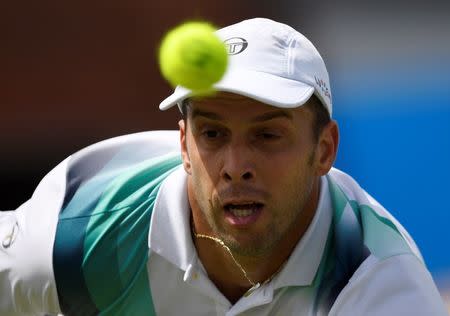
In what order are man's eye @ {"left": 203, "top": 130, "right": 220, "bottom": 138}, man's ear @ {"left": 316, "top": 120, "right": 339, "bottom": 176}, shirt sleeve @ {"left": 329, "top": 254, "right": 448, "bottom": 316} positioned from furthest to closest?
man's ear @ {"left": 316, "top": 120, "right": 339, "bottom": 176} → man's eye @ {"left": 203, "top": 130, "right": 220, "bottom": 138} → shirt sleeve @ {"left": 329, "top": 254, "right": 448, "bottom": 316}

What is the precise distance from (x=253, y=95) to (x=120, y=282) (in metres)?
0.47

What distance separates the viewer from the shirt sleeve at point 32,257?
6.05 ft

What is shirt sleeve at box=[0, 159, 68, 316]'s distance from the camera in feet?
6.05

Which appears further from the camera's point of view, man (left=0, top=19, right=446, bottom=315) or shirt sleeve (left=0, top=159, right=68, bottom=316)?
shirt sleeve (left=0, top=159, right=68, bottom=316)

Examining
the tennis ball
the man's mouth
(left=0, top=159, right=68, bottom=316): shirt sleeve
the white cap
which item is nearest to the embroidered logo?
the white cap

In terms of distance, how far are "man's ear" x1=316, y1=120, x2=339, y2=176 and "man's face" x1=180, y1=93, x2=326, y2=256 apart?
0.05 meters

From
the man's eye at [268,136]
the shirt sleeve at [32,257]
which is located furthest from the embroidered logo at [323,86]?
the shirt sleeve at [32,257]

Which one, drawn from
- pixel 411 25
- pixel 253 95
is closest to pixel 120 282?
pixel 253 95

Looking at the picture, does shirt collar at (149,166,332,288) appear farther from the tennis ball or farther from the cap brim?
the tennis ball

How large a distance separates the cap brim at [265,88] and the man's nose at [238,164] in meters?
0.10

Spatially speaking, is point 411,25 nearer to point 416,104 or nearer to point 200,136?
point 416,104

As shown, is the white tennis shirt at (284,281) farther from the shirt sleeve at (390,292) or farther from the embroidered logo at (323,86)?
the embroidered logo at (323,86)

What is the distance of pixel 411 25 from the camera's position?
11.3ft

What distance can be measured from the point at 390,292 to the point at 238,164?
0.35 meters
